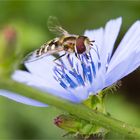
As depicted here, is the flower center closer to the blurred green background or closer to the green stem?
the green stem

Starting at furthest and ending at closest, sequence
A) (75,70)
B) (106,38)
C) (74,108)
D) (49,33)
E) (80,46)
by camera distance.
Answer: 1. (49,33)
2. (106,38)
3. (75,70)
4. (80,46)
5. (74,108)

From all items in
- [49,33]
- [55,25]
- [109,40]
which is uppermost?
[49,33]

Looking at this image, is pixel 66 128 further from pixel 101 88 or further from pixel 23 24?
pixel 23 24

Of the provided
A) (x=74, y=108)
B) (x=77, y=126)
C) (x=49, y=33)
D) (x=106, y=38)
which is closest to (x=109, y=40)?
(x=106, y=38)

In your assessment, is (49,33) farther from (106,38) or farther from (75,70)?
(75,70)

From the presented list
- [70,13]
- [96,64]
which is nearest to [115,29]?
[96,64]

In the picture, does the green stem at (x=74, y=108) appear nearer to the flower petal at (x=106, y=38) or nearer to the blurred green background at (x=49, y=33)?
the flower petal at (x=106, y=38)

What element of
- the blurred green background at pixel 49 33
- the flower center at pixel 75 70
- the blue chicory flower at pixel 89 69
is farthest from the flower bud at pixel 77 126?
the blurred green background at pixel 49 33
